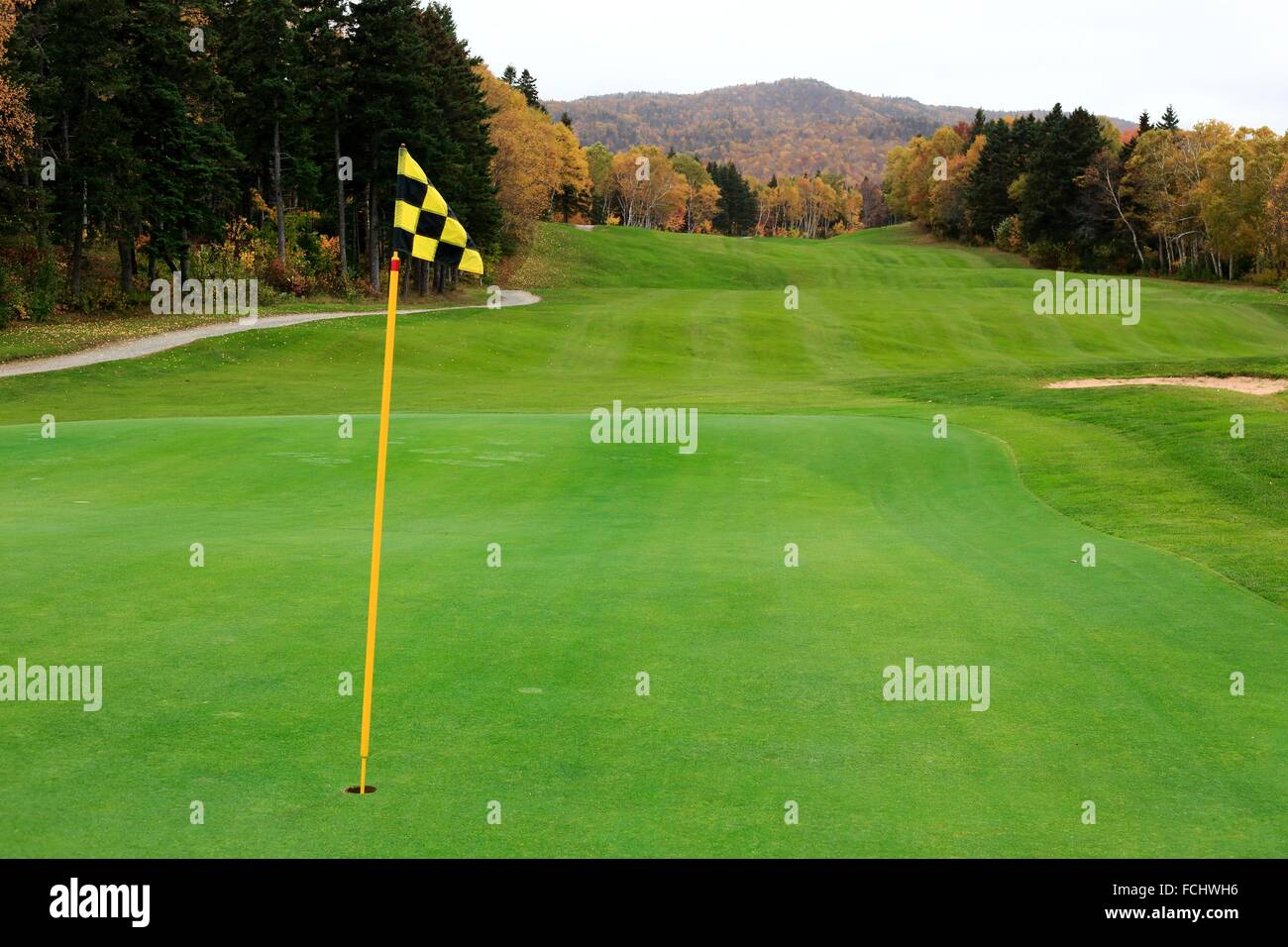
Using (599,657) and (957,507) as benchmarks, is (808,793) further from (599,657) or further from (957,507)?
(957,507)

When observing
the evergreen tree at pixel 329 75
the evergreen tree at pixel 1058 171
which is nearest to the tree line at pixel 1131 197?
the evergreen tree at pixel 1058 171

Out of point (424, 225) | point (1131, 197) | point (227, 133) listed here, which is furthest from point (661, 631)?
point (1131, 197)

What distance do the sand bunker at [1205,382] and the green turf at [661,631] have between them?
106 inches

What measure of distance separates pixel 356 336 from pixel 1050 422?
96.2ft

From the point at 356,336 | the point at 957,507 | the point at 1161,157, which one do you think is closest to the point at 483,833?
the point at 957,507

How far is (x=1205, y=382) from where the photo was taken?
28.4 metres

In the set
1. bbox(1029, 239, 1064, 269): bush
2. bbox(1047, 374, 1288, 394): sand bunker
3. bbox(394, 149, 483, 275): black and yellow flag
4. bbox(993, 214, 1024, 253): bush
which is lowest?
bbox(1047, 374, 1288, 394): sand bunker

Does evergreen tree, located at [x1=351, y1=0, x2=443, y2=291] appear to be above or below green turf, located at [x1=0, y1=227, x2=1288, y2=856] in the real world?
above

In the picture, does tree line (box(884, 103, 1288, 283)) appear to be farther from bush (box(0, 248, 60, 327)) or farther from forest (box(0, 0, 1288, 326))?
bush (box(0, 248, 60, 327))

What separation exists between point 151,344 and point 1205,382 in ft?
113

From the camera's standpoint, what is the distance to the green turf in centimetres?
594

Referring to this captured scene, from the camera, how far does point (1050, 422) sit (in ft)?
83.4

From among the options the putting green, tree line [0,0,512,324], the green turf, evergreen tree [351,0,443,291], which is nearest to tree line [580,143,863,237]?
tree line [0,0,512,324]

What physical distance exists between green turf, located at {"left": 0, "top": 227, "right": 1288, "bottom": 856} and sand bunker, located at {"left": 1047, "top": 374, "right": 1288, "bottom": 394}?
2682 mm
